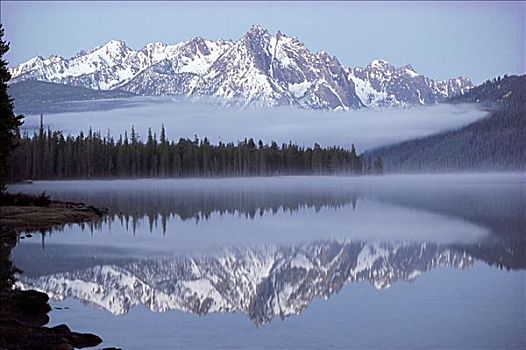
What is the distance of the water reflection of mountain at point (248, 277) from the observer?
2250 centimetres

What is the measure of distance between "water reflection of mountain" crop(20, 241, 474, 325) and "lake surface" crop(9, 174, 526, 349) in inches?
2.3

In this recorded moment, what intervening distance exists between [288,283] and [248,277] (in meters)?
1.75

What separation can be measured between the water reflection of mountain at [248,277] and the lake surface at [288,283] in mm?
57

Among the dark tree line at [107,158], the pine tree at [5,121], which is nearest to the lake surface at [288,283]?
the pine tree at [5,121]

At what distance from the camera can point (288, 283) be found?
25.9 metres

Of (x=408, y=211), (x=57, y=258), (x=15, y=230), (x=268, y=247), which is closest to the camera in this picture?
(x=57, y=258)

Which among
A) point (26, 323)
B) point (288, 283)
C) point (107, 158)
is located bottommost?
point (288, 283)

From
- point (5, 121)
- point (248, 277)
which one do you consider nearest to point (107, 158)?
point (5, 121)

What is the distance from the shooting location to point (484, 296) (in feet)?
74.9

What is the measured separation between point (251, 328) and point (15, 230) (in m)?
26.2

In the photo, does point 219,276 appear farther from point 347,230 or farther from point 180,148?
point 180,148

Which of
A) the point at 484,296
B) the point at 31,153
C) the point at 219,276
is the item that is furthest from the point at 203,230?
the point at 31,153

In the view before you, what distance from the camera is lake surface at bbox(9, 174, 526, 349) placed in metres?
18.4

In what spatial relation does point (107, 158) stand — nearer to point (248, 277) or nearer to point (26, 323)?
point (248, 277)
